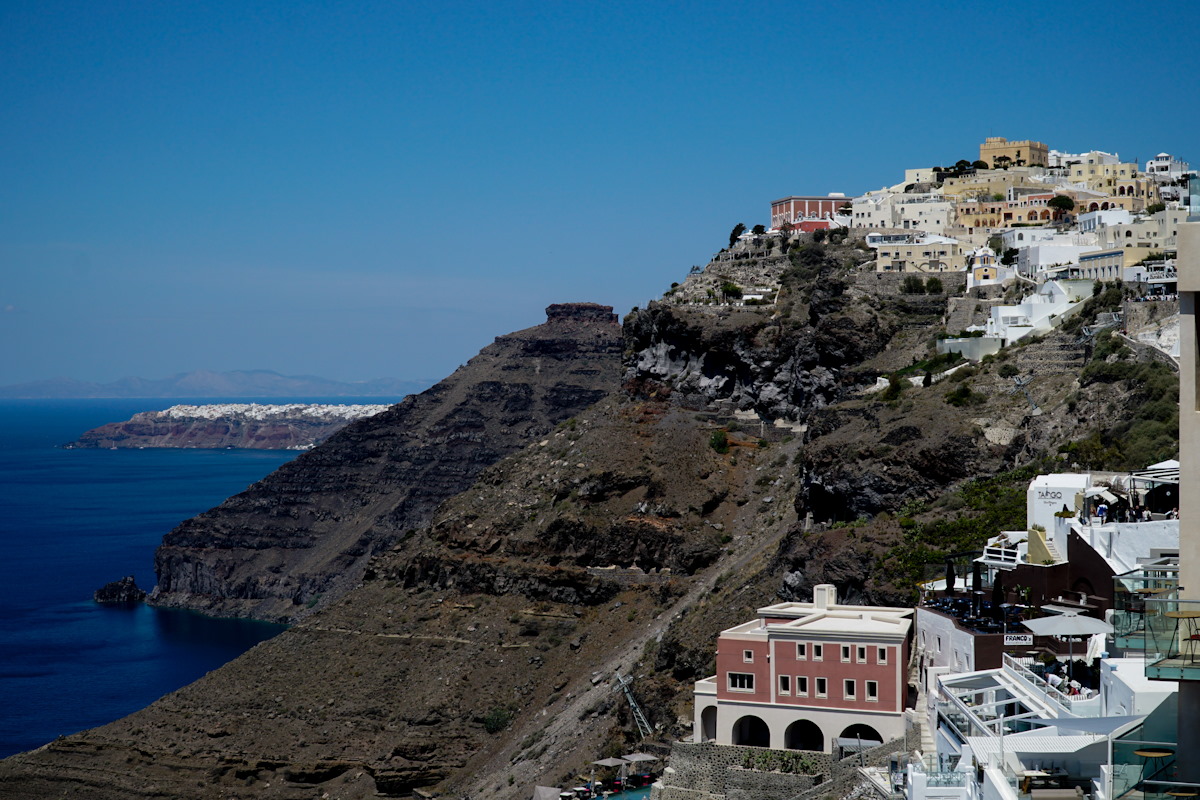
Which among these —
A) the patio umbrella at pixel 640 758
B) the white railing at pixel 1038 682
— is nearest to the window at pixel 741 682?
the patio umbrella at pixel 640 758

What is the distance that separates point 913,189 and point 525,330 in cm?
10198

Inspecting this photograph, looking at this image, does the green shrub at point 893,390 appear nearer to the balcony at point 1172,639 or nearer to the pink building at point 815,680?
the pink building at point 815,680

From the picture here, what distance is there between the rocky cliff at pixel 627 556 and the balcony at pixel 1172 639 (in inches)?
1351

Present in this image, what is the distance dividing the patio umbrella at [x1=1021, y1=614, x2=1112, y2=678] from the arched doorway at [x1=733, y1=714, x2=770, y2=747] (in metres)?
13.7

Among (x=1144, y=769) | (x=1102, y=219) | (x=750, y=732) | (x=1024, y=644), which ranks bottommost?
(x=750, y=732)

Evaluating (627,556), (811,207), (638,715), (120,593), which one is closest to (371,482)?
(120,593)

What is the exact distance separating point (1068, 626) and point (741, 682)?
566 inches

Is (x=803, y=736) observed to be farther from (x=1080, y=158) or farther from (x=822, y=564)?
(x=1080, y=158)

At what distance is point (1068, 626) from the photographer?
2505cm

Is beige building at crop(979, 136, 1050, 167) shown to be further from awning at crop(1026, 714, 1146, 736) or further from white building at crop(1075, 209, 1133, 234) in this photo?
awning at crop(1026, 714, 1146, 736)

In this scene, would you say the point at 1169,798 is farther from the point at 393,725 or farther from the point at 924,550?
the point at 393,725

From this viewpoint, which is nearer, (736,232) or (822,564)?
(822,564)

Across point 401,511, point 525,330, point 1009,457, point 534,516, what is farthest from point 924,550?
point 525,330

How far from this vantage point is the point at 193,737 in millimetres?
76250
